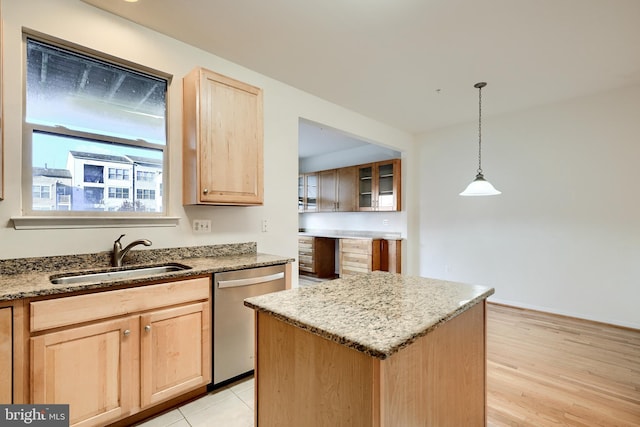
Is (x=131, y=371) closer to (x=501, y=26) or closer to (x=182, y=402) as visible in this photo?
(x=182, y=402)

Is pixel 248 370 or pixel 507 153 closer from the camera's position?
pixel 248 370

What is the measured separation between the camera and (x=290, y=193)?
10.5ft

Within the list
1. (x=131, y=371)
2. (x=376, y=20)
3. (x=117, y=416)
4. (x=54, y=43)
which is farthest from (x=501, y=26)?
(x=117, y=416)

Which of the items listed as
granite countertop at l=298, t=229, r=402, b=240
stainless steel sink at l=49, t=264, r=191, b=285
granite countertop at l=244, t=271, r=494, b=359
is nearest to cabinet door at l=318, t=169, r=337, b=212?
granite countertop at l=298, t=229, r=402, b=240

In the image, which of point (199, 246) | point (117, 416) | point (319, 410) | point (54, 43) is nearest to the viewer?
point (319, 410)

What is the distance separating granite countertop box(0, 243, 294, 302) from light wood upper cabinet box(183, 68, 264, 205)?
17.8 inches

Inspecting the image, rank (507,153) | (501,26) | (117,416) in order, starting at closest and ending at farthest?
1. (117,416)
2. (501,26)
3. (507,153)

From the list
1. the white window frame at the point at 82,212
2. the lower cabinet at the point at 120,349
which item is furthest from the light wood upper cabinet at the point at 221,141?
the lower cabinet at the point at 120,349

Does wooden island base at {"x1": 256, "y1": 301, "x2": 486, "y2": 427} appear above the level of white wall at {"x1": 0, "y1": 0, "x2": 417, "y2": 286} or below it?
below

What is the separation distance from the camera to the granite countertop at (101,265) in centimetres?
144

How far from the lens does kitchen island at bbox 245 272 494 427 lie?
90 cm

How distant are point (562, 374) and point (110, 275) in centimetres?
345

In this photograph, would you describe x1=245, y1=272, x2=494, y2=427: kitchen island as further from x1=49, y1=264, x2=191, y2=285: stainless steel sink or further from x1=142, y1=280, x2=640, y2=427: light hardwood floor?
x1=49, y1=264, x2=191, y2=285: stainless steel sink

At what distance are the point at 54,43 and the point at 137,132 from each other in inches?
27.0
